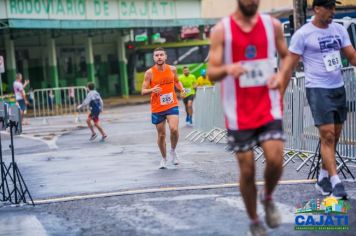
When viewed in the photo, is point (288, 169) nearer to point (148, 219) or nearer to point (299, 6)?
point (148, 219)

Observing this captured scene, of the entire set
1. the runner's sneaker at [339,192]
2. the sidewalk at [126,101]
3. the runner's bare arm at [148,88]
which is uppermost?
the runner's bare arm at [148,88]

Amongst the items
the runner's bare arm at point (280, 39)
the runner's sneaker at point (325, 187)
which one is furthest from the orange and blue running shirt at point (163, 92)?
the runner's bare arm at point (280, 39)

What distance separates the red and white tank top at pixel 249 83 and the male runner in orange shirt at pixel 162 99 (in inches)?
257

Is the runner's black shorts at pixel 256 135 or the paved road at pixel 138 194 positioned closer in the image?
the runner's black shorts at pixel 256 135

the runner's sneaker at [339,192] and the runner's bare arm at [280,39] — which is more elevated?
the runner's bare arm at [280,39]

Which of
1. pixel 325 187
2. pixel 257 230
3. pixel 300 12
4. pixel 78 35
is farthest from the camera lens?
pixel 78 35

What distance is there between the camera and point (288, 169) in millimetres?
11891

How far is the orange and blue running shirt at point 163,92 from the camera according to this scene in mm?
13203

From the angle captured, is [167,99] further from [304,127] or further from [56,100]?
[56,100]

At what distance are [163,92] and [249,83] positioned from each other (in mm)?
6828

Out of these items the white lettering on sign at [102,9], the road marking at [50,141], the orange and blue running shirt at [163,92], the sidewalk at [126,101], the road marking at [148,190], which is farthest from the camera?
the sidewalk at [126,101]

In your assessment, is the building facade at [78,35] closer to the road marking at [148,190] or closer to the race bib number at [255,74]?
the road marking at [148,190]

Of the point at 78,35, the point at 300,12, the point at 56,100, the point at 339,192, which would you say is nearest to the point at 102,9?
the point at 78,35

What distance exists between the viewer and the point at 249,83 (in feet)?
21.1
